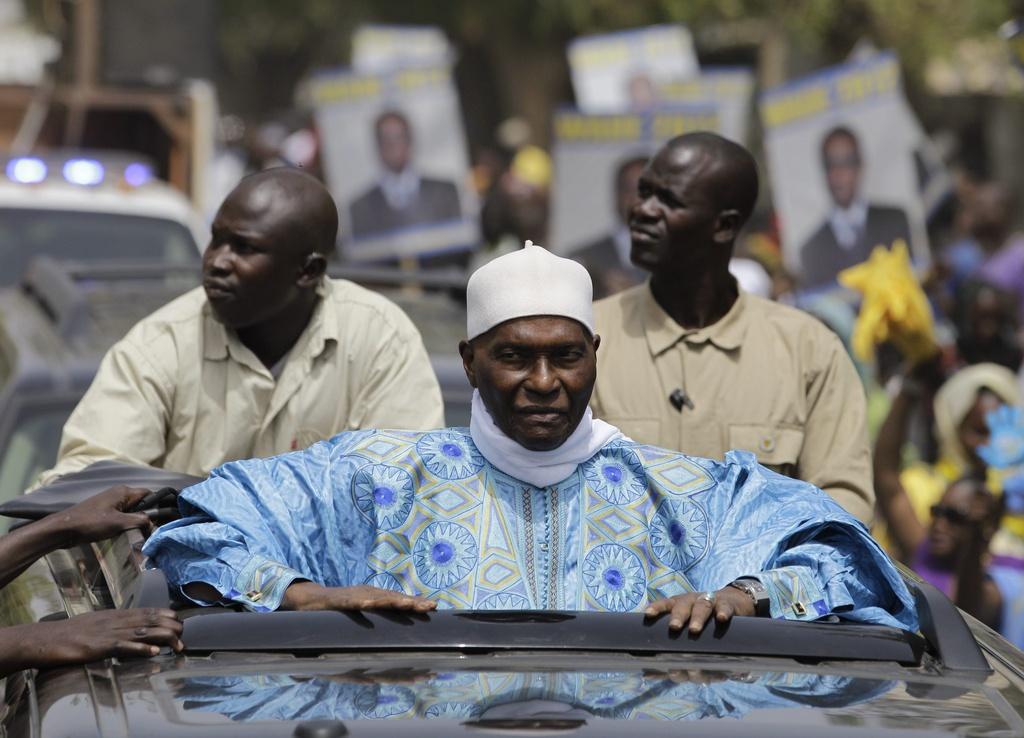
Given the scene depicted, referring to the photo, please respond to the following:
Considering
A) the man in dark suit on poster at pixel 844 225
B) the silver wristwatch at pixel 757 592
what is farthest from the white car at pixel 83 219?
the silver wristwatch at pixel 757 592

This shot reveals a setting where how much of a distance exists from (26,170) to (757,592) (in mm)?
6105

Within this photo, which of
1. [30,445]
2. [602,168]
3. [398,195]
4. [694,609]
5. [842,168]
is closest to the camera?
[694,609]

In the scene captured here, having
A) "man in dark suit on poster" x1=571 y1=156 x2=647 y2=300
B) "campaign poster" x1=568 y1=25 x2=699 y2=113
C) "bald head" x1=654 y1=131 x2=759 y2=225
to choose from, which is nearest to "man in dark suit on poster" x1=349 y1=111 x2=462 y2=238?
"man in dark suit on poster" x1=571 y1=156 x2=647 y2=300

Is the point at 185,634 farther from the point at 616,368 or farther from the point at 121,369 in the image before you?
the point at 616,368

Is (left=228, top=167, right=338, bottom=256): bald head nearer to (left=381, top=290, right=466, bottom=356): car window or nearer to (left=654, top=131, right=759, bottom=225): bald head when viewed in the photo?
(left=381, top=290, right=466, bottom=356): car window

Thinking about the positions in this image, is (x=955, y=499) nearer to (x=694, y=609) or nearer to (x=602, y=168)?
(x=694, y=609)

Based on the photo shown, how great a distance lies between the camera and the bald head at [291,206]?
4570 millimetres

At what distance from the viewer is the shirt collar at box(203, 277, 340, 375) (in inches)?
179

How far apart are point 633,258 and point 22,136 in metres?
9.77

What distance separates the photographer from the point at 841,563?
3285 millimetres

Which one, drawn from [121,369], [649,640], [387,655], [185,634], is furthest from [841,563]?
[121,369]

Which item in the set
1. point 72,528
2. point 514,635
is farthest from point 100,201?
point 514,635

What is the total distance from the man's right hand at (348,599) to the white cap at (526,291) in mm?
632

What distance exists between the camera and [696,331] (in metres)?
4.68
